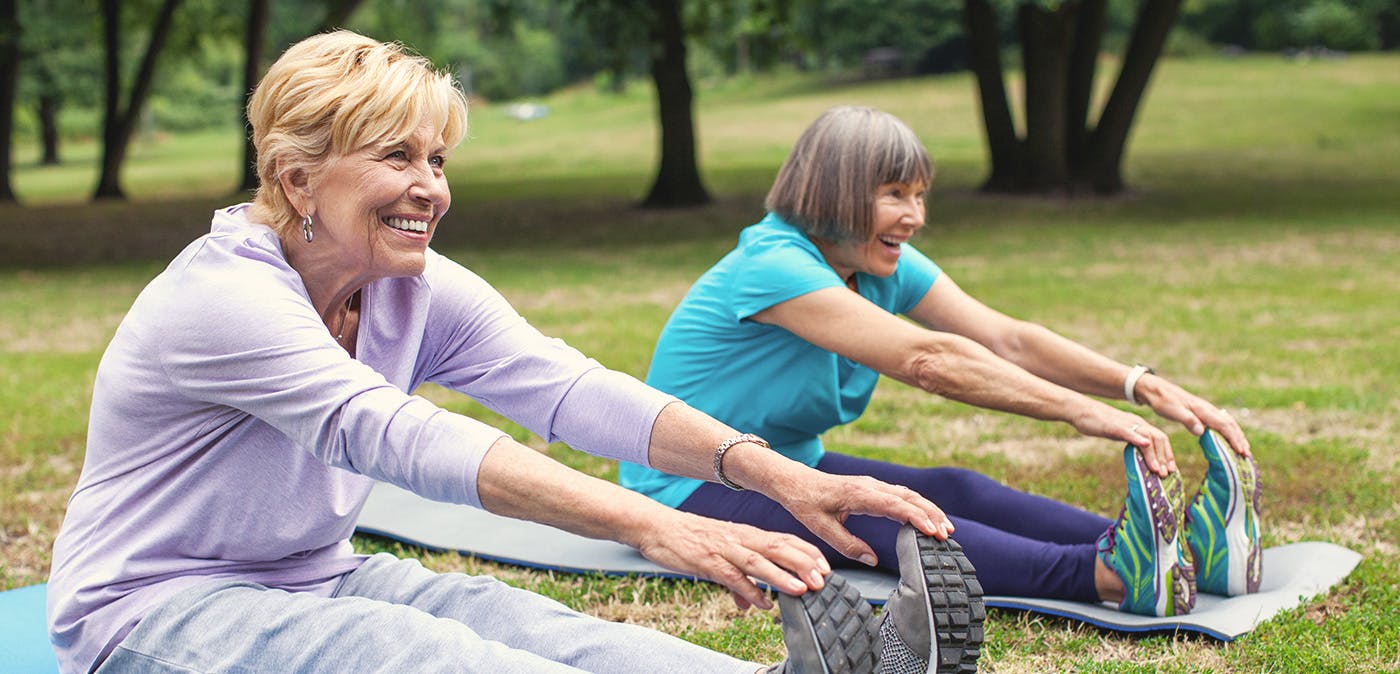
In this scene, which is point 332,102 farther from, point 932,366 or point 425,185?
point 932,366

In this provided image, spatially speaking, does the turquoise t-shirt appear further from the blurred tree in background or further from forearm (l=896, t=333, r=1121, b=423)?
the blurred tree in background

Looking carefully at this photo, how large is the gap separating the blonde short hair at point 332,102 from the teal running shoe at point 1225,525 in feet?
7.63

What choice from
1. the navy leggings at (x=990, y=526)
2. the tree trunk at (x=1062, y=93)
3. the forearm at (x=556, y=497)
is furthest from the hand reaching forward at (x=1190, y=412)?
the tree trunk at (x=1062, y=93)

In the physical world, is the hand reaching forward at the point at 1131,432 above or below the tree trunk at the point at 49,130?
above

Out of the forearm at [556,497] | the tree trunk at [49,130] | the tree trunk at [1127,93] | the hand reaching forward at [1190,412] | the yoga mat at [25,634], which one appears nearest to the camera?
the forearm at [556,497]

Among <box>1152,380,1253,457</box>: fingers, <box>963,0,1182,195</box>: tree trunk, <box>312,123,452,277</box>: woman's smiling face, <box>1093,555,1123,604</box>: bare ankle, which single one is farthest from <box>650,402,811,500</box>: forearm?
<box>963,0,1182,195</box>: tree trunk

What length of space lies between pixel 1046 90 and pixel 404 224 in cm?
1589

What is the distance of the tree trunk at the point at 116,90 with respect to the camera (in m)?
24.5

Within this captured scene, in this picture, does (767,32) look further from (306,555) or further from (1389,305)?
(306,555)

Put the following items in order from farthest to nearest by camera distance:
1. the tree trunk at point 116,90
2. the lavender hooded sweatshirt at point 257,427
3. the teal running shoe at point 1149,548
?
1. the tree trunk at point 116,90
2. the teal running shoe at point 1149,548
3. the lavender hooded sweatshirt at point 257,427

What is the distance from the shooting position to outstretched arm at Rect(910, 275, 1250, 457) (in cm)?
359

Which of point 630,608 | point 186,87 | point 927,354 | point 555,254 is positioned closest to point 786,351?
point 927,354

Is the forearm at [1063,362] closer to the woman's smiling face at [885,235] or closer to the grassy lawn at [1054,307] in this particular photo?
the woman's smiling face at [885,235]

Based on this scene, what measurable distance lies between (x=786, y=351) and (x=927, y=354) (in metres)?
0.44
